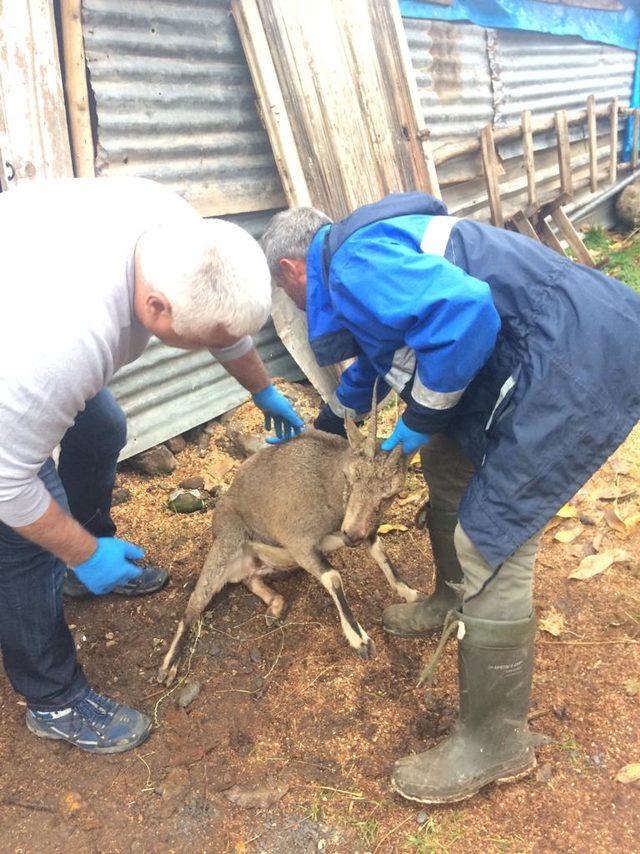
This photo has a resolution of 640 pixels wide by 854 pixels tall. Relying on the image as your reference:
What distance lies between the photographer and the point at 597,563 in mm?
3854

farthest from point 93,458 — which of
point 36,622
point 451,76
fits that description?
point 451,76

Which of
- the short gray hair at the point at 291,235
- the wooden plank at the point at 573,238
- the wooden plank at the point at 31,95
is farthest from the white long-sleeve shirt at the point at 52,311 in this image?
the wooden plank at the point at 573,238

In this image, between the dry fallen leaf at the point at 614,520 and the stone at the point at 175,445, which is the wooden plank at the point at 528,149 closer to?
the dry fallen leaf at the point at 614,520

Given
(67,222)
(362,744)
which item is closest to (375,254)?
(67,222)

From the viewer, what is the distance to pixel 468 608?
2.60 metres

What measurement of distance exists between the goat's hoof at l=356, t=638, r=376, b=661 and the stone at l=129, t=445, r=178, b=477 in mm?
2531

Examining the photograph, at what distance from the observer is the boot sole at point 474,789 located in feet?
8.35

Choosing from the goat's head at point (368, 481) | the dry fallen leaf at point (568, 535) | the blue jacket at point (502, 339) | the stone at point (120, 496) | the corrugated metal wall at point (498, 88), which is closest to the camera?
the blue jacket at point (502, 339)

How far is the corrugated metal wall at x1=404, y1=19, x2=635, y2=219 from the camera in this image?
783cm

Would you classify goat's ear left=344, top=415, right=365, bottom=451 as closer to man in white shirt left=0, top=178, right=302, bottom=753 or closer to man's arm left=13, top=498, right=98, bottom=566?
man in white shirt left=0, top=178, right=302, bottom=753

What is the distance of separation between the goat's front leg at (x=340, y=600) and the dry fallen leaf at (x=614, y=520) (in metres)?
1.82

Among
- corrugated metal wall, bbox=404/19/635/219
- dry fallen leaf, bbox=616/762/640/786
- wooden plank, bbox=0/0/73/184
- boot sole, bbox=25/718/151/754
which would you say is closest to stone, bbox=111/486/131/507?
boot sole, bbox=25/718/151/754

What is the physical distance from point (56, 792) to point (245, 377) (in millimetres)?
2129

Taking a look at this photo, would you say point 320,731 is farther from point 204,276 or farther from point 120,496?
point 120,496
